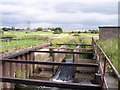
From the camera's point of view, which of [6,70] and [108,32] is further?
[108,32]

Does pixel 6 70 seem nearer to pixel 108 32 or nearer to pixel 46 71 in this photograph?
pixel 46 71

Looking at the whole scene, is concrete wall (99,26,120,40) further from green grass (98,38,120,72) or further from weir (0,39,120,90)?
green grass (98,38,120,72)

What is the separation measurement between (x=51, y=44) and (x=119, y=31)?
712 cm

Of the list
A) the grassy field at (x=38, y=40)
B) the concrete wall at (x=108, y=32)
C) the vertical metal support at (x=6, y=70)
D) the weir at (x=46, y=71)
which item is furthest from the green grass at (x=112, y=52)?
the concrete wall at (x=108, y=32)

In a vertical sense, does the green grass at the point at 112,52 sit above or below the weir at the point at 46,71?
above

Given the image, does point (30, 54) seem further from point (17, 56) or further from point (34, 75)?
point (17, 56)

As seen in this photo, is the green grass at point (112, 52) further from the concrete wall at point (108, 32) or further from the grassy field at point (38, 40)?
the concrete wall at point (108, 32)

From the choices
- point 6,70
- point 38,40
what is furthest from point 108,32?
point 6,70

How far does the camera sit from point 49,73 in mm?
13328

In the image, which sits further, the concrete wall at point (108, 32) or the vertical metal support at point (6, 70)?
the concrete wall at point (108, 32)

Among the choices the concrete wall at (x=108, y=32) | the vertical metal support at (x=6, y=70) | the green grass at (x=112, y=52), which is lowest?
the vertical metal support at (x=6, y=70)

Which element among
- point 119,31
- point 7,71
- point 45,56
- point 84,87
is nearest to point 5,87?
point 7,71

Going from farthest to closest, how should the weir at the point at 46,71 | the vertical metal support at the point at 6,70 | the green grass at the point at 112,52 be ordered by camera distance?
the vertical metal support at the point at 6,70 → the green grass at the point at 112,52 → the weir at the point at 46,71

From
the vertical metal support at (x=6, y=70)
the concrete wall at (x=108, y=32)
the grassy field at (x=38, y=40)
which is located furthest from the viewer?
the concrete wall at (x=108, y=32)
